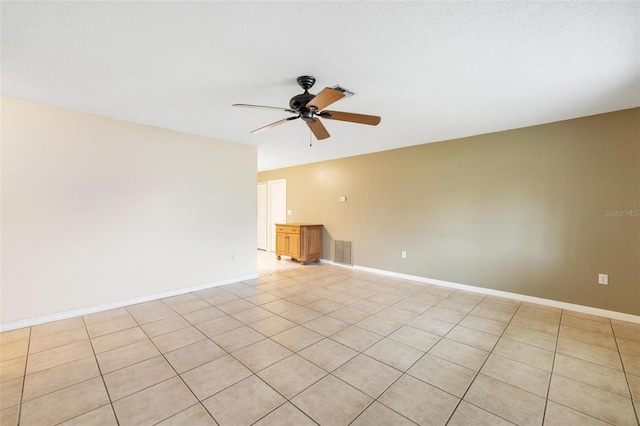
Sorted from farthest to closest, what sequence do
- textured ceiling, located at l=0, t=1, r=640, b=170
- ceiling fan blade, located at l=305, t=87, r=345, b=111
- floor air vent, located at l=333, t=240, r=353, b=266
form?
floor air vent, located at l=333, t=240, r=353, b=266 → ceiling fan blade, located at l=305, t=87, r=345, b=111 → textured ceiling, located at l=0, t=1, r=640, b=170

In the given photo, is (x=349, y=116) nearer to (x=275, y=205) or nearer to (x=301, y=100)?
(x=301, y=100)

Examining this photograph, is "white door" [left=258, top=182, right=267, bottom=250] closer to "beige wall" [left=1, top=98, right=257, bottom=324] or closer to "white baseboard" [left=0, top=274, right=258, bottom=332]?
"beige wall" [left=1, top=98, right=257, bottom=324]

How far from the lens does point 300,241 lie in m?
5.98

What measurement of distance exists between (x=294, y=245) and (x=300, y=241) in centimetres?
25

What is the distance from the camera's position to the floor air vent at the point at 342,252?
585 centimetres

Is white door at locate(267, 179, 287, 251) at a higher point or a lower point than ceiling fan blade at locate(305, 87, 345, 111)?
lower

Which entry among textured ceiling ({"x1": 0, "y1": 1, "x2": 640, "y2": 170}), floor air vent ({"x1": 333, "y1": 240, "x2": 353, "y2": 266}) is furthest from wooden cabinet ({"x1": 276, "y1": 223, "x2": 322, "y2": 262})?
textured ceiling ({"x1": 0, "y1": 1, "x2": 640, "y2": 170})

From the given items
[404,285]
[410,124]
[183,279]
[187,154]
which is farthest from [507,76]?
[183,279]

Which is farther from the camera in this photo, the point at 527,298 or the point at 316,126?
the point at 527,298

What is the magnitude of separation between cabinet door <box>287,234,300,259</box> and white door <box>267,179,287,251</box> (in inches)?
51.7

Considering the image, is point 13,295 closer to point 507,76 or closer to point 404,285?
point 404,285

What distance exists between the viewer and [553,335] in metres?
2.73

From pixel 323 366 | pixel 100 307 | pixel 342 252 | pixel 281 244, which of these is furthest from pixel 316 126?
pixel 281 244

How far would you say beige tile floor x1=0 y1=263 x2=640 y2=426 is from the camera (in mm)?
1688
